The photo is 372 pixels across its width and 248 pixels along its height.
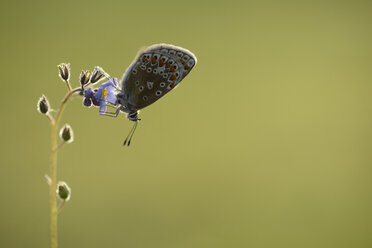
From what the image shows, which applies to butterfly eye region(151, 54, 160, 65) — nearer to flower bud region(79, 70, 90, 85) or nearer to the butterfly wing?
the butterfly wing

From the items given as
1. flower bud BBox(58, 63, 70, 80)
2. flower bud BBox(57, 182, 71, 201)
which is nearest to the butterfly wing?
flower bud BBox(58, 63, 70, 80)

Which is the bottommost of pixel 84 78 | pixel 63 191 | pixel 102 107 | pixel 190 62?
pixel 63 191

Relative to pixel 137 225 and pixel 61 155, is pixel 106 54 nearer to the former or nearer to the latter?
pixel 61 155

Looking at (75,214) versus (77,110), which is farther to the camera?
(77,110)

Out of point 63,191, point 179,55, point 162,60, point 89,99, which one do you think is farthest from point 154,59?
point 63,191

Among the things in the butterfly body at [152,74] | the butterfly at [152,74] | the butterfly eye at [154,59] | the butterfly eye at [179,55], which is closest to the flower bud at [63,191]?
the butterfly at [152,74]

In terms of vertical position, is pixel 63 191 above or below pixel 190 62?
below

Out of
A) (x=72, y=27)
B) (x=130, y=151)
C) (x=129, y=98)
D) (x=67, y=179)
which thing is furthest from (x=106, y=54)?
(x=129, y=98)

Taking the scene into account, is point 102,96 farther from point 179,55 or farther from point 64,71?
point 179,55
